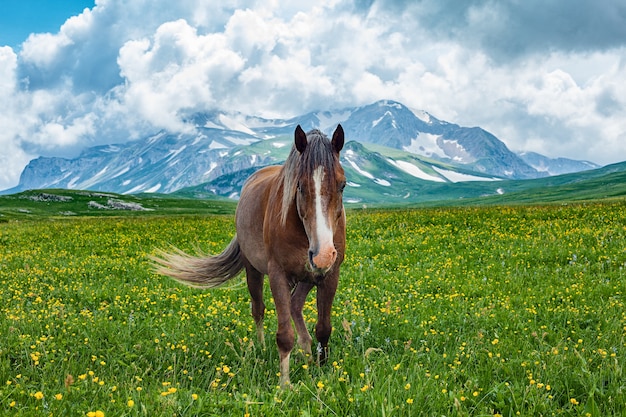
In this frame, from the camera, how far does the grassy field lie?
441 centimetres

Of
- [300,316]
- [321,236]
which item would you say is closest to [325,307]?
[300,316]

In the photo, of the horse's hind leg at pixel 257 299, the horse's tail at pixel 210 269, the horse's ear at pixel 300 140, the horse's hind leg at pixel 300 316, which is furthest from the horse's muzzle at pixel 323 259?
the horse's tail at pixel 210 269

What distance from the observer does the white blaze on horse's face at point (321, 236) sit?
175 inches

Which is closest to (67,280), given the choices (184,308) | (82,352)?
(184,308)

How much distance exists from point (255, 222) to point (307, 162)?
2.56m

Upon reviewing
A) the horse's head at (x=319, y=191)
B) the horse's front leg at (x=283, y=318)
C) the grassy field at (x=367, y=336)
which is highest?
the horse's head at (x=319, y=191)

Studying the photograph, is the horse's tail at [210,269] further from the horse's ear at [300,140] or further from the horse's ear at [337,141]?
the horse's ear at [337,141]

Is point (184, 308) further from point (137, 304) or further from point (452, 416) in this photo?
point (452, 416)

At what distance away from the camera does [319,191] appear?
4766 millimetres

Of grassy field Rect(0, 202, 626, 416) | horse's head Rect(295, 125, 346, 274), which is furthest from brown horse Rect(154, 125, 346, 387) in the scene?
grassy field Rect(0, 202, 626, 416)

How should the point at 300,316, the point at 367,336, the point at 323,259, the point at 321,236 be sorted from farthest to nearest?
1. the point at 367,336
2. the point at 300,316
3. the point at 321,236
4. the point at 323,259

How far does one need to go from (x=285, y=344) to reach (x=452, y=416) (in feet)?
7.22

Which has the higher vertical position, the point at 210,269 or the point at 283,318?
the point at 210,269

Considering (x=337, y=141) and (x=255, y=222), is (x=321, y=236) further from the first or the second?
(x=255, y=222)
